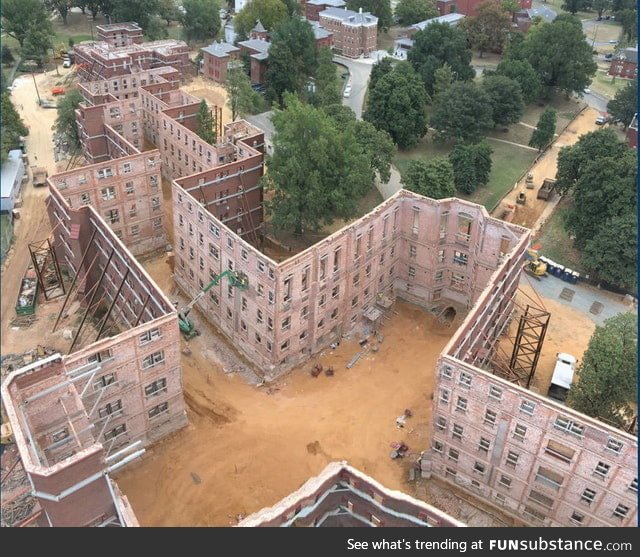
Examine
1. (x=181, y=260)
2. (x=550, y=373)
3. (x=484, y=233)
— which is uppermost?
(x=484, y=233)

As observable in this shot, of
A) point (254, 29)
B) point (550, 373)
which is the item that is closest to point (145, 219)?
point (550, 373)

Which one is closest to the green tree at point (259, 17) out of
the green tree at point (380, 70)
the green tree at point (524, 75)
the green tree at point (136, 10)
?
the green tree at point (136, 10)

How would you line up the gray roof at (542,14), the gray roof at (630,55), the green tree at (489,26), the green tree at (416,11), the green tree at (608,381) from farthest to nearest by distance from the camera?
the green tree at (416,11), the gray roof at (542,14), the green tree at (489,26), the gray roof at (630,55), the green tree at (608,381)

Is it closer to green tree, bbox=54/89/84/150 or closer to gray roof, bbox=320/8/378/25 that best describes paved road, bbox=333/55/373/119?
gray roof, bbox=320/8/378/25

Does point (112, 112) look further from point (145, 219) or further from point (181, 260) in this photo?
point (181, 260)

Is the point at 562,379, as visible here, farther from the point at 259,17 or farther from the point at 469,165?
the point at 259,17

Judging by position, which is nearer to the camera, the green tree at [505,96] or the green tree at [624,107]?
the green tree at [505,96]

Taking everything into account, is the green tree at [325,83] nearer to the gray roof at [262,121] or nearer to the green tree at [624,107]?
the gray roof at [262,121]
